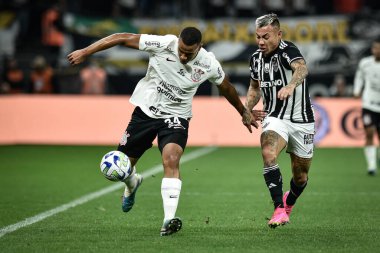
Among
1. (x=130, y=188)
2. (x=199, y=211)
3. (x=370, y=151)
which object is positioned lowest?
(x=370, y=151)

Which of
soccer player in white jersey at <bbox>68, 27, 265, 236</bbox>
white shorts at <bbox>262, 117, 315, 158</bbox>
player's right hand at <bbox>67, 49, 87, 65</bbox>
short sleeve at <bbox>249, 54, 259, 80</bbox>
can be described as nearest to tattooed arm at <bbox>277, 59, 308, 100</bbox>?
short sleeve at <bbox>249, 54, 259, 80</bbox>

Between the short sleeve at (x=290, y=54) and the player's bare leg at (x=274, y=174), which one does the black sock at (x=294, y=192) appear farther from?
the short sleeve at (x=290, y=54)

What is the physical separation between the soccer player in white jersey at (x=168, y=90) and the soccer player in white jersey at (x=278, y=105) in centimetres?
30

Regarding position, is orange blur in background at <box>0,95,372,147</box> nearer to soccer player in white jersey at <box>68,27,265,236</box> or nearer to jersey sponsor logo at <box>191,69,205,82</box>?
soccer player in white jersey at <box>68,27,265,236</box>

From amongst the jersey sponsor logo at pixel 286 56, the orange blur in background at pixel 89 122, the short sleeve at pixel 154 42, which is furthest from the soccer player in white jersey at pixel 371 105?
the short sleeve at pixel 154 42

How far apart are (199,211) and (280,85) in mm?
2141

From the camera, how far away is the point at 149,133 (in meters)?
9.23

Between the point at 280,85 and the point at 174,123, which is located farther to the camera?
the point at 280,85

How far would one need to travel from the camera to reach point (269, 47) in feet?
30.2

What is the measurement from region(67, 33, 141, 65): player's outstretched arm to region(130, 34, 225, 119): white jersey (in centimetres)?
9

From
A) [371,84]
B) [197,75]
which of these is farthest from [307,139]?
[371,84]

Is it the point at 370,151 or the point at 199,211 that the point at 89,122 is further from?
the point at 199,211

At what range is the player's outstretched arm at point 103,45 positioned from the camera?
8.61 metres

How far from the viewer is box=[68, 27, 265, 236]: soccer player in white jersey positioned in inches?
344
